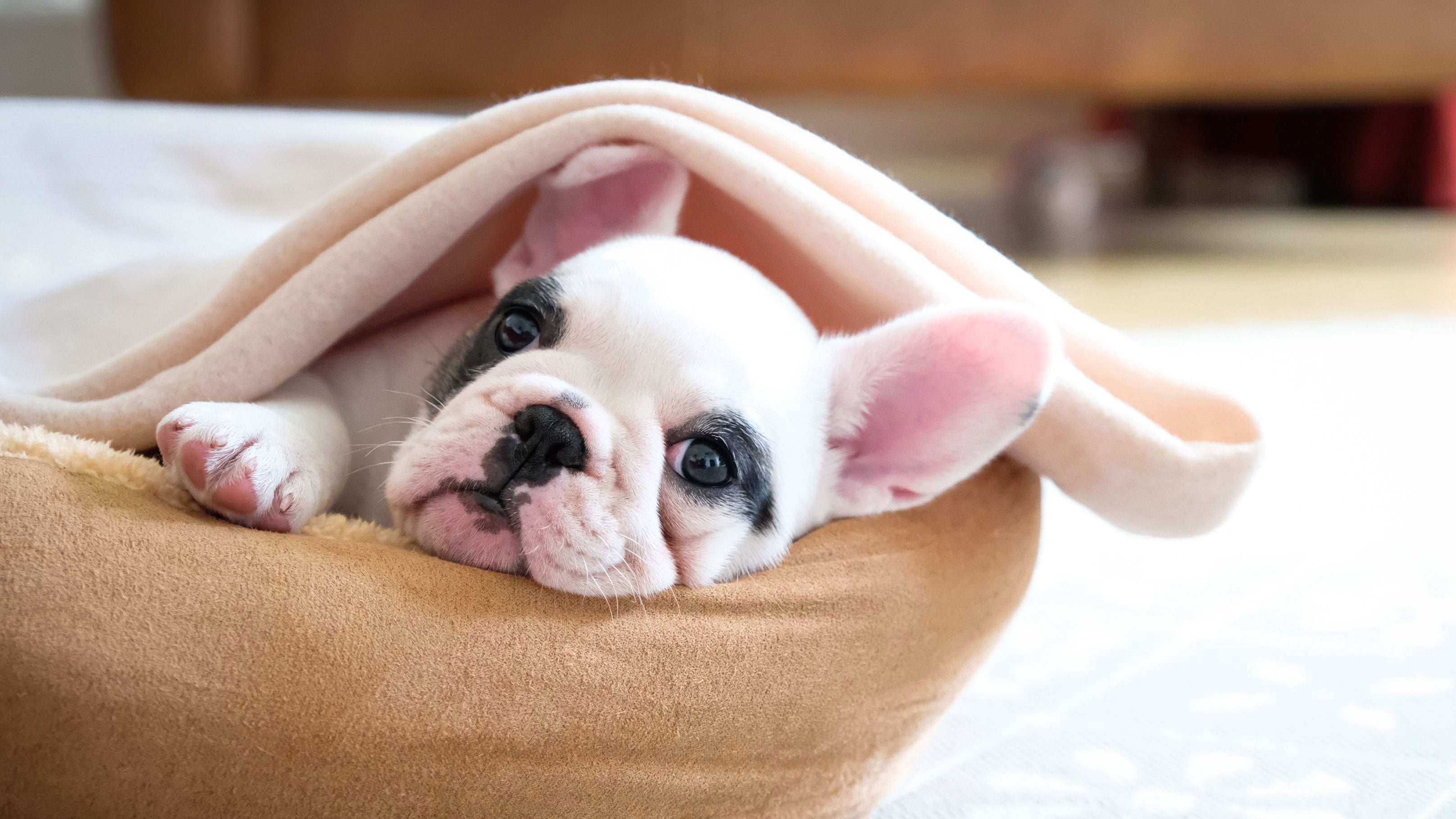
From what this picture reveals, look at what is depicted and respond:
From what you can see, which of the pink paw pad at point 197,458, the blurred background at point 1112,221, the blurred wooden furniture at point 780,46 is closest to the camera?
the pink paw pad at point 197,458

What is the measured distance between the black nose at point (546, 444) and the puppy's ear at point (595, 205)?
0.36 m

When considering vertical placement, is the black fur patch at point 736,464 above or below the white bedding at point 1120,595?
above

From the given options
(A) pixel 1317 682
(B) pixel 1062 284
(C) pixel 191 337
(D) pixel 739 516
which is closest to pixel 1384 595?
(A) pixel 1317 682

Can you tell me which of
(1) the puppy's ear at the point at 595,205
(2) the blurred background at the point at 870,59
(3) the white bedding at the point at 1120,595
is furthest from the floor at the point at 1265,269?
(1) the puppy's ear at the point at 595,205

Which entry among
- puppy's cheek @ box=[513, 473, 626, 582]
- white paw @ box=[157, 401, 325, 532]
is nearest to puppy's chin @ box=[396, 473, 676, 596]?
puppy's cheek @ box=[513, 473, 626, 582]

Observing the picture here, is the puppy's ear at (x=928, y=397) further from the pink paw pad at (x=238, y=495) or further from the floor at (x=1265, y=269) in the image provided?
the floor at (x=1265, y=269)

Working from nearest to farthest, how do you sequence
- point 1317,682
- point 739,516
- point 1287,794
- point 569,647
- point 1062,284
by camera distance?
point 569,647, point 739,516, point 1287,794, point 1317,682, point 1062,284

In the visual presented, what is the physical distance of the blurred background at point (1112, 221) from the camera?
1443 millimetres

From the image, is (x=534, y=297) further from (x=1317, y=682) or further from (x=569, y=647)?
(x=1317, y=682)

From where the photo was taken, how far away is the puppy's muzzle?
107 cm

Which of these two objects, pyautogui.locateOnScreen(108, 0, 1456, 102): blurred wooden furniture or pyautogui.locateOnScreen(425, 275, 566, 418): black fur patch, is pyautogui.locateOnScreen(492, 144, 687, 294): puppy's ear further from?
pyautogui.locateOnScreen(108, 0, 1456, 102): blurred wooden furniture

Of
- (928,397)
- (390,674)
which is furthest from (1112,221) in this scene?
(390,674)

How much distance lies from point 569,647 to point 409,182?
591mm

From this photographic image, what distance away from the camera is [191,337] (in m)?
1.28
